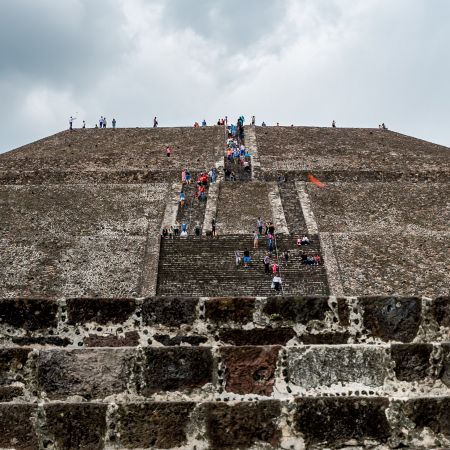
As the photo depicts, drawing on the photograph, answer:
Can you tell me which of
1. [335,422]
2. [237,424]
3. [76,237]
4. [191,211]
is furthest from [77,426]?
[191,211]

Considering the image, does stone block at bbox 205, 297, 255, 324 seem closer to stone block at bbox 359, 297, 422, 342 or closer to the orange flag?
stone block at bbox 359, 297, 422, 342

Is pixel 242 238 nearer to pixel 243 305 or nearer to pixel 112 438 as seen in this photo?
pixel 243 305

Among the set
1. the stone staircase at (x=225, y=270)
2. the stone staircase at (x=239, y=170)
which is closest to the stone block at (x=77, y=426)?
the stone staircase at (x=225, y=270)

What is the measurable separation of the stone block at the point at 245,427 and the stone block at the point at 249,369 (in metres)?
0.47

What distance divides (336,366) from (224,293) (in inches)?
911

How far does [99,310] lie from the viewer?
6.66m

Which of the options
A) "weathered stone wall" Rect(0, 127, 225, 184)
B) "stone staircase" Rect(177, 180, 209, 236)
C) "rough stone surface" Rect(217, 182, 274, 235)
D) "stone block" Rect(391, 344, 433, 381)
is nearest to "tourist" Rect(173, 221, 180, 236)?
"stone staircase" Rect(177, 180, 209, 236)

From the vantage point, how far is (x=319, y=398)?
4.79 m

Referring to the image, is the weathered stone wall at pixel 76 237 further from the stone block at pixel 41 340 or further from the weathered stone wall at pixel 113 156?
the stone block at pixel 41 340

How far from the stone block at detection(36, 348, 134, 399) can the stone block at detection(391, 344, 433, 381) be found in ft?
6.72

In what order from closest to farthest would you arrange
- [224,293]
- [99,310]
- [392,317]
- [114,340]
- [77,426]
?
[77,426]
[114,340]
[392,317]
[99,310]
[224,293]

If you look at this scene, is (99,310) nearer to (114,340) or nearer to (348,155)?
(114,340)

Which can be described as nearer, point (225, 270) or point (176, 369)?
point (176, 369)

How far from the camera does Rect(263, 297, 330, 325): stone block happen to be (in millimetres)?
6770
